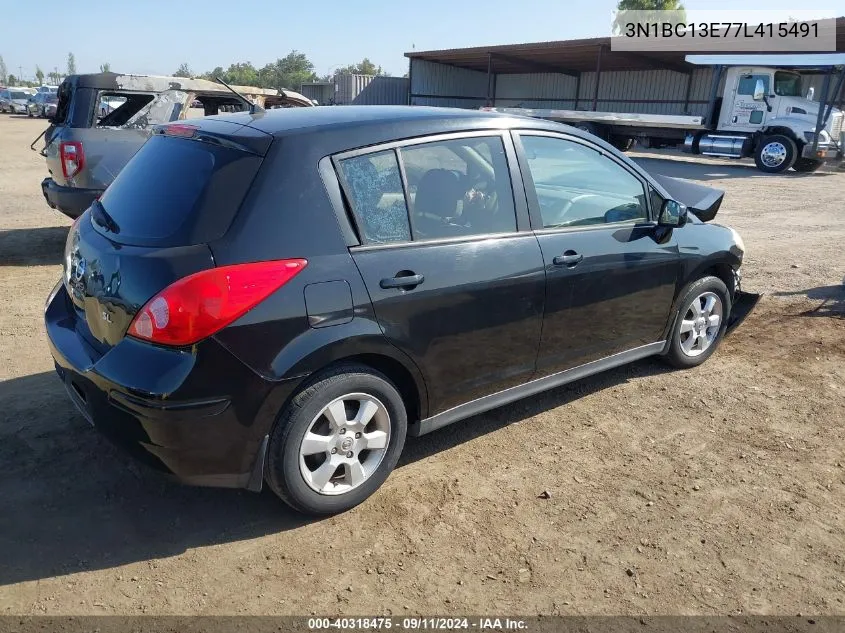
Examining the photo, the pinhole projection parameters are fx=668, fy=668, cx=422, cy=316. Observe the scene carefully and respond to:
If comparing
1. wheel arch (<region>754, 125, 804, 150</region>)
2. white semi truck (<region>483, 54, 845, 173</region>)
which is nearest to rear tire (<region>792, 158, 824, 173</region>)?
white semi truck (<region>483, 54, 845, 173</region>)

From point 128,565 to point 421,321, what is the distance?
159cm

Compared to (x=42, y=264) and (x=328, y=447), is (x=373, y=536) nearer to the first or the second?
(x=328, y=447)

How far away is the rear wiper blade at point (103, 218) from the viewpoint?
9.94 feet

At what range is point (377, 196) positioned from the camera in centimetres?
306

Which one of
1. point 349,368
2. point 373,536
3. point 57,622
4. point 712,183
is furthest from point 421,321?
point 712,183

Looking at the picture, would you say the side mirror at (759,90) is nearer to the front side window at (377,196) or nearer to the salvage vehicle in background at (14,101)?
the front side window at (377,196)

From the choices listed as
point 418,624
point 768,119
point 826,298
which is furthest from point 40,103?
point 418,624

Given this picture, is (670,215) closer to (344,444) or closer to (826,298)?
(344,444)

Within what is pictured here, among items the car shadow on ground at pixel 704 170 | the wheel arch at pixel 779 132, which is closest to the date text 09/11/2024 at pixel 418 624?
the car shadow on ground at pixel 704 170

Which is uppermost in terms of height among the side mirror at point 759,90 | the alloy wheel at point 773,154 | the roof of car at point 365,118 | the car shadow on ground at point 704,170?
the side mirror at point 759,90

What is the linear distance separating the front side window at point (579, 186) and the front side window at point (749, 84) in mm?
18363

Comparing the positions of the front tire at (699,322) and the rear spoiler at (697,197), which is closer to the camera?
the front tire at (699,322)

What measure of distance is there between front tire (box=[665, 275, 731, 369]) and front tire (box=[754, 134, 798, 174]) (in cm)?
1660

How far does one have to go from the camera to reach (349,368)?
2.91 metres
